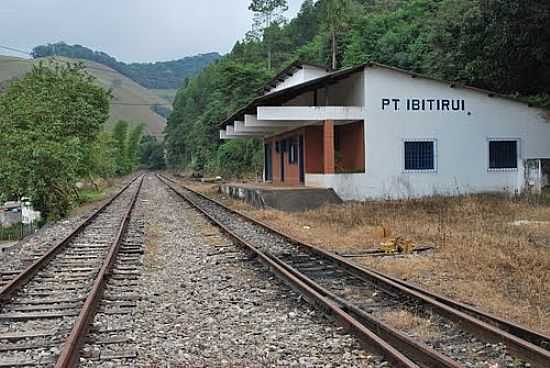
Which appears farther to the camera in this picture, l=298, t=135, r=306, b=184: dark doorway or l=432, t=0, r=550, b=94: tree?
l=298, t=135, r=306, b=184: dark doorway

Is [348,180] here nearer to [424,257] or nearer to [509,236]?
[509,236]

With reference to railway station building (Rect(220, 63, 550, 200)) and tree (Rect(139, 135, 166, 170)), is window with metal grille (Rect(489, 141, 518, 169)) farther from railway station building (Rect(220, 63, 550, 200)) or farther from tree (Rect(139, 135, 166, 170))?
tree (Rect(139, 135, 166, 170))

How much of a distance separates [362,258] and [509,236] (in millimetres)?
3636

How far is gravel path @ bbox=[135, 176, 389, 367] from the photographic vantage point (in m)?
5.46

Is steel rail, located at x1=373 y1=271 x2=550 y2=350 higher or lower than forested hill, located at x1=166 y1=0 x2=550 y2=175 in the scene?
lower

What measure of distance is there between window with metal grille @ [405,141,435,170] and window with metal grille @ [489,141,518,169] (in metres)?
2.44

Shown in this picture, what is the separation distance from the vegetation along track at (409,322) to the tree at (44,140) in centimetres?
1410

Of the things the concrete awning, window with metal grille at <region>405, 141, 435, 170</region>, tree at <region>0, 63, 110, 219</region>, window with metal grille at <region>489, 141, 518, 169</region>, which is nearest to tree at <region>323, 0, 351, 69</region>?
tree at <region>0, 63, 110, 219</region>

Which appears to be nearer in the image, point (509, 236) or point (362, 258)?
point (362, 258)

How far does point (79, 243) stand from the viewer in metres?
13.7

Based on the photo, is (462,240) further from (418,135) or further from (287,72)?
(287,72)

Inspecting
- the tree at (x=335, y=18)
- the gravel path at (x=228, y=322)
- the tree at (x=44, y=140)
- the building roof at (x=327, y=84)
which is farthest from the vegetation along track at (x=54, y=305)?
the tree at (x=335, y=18)

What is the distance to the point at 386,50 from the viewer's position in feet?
166

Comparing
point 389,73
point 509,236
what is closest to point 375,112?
point 389,73
